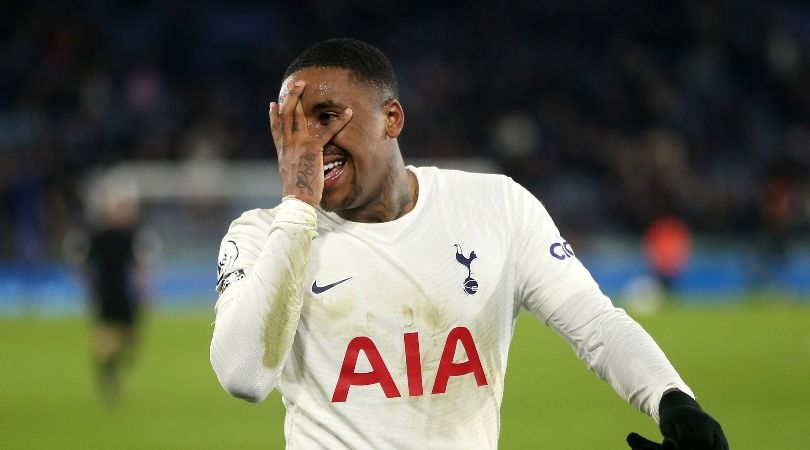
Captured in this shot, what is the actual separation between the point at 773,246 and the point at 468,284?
20.5m

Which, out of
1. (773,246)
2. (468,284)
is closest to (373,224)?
(468,284)

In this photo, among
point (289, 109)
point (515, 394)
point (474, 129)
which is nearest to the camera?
point (289, 109)

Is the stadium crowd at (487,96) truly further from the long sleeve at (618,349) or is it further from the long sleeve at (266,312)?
the long sleeve at (266,312)

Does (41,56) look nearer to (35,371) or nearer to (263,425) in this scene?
(35,371)

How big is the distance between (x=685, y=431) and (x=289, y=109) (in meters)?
1.27

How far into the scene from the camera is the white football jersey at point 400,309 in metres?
3.44

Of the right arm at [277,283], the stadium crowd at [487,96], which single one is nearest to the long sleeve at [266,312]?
the right arm at [277,283]

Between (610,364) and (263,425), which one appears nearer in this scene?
(610,364)

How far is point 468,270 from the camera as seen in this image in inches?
143

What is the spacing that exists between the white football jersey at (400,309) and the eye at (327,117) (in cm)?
31

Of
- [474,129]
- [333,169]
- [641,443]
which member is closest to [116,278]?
[333,169]

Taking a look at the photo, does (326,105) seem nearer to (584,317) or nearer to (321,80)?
(321,80)

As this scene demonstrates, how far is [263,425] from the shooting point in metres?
11.7

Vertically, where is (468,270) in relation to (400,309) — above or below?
above
